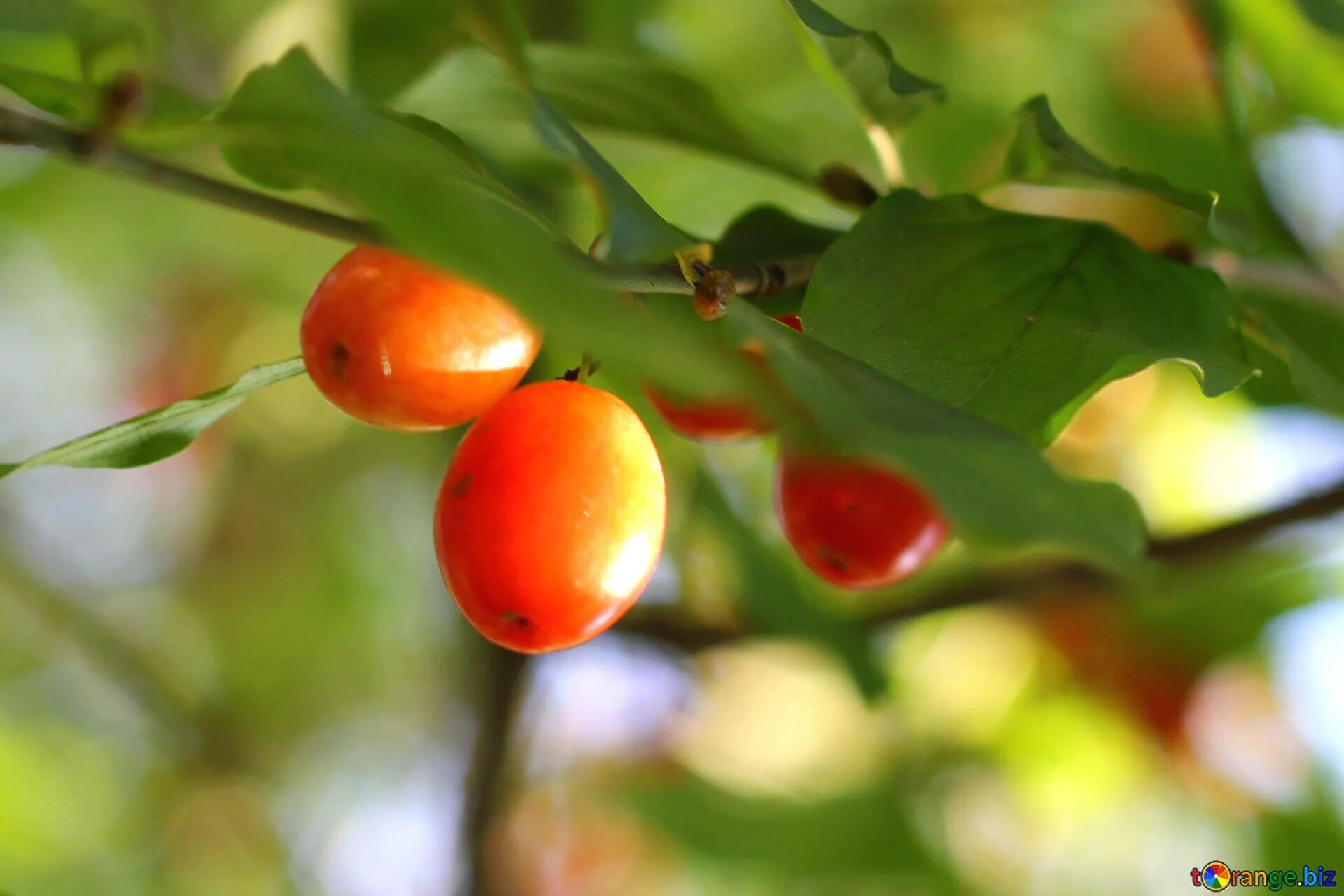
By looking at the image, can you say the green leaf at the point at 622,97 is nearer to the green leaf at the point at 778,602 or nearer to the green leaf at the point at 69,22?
the green leaf at the point at 69,22

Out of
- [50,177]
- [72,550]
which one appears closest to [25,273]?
[50,177]

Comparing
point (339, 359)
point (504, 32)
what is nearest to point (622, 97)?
point (504, 32)

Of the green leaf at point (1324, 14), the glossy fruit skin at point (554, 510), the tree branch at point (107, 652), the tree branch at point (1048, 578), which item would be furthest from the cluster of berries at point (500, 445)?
the tree branch at point (107, 652)

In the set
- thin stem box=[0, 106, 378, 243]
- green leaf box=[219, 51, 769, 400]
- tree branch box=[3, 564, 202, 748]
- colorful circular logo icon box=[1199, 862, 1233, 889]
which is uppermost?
green leaf box=[219, 51, 769, 400]

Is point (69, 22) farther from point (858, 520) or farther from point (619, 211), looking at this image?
point (858, 520)

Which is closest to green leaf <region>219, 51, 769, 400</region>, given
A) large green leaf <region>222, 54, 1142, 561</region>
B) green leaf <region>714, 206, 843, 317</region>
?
large green leaf <region>222, 54, 1142, 561</region>

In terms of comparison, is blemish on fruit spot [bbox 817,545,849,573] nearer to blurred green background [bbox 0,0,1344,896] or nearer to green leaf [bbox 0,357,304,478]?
blurred green background [bbox 0,0,1344,896]

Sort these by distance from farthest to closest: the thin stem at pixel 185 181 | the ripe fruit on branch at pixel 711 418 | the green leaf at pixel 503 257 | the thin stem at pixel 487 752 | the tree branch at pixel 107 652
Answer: the tree branch at pixel 107 652 → the thin stem at pixel 487 752 → the ripe fruit on branch at pixel 711 418 → the thin stem at pixel 185 181 → the green leaf at pixel 503 257
